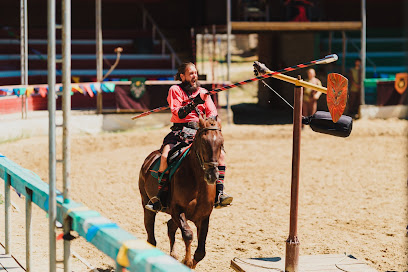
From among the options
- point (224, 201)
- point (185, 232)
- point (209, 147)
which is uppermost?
point (209, 147)

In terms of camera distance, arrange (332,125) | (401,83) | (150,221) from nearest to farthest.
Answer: (332,125)
(150,221)
(401,83)

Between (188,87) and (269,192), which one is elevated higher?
(188,87)

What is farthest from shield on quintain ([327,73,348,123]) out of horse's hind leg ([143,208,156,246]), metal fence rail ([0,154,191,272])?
metal fence rail ([0,154,191,272])

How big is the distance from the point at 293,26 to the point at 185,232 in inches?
641

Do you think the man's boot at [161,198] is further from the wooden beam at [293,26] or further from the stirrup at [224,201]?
the wooden beam at [293,26]

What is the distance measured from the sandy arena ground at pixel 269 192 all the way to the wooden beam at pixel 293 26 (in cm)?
344

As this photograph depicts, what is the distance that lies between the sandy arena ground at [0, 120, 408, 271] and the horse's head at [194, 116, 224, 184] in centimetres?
193

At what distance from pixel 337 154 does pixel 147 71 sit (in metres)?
9.56

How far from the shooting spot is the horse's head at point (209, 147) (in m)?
6.62

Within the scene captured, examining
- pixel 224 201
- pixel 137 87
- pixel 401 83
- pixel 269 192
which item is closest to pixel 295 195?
pixel 224 201

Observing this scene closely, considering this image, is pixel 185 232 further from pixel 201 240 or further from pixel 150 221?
pixel 150 221

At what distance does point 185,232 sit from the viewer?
7.18m

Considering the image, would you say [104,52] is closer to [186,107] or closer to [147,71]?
[147,71]

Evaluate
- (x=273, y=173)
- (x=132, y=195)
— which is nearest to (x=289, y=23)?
(x=273, y=173)
